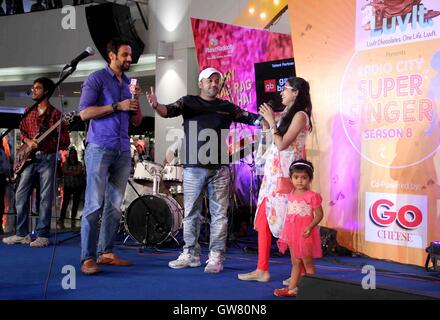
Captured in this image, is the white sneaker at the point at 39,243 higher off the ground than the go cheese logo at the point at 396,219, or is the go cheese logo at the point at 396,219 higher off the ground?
the go cheese logo at the point at 396,219

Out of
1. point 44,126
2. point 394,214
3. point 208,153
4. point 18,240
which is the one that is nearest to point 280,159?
point 208,153

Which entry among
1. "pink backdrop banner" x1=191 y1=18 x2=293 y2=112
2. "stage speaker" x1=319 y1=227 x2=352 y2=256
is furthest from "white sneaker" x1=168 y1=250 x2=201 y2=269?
"pink backdrop banner" x1=191 y1=18 x2=293 y2=112

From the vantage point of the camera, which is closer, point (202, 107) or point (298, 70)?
point (202, 107)

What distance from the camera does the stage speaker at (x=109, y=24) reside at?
1041 cm

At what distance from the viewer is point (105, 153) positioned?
4398mm

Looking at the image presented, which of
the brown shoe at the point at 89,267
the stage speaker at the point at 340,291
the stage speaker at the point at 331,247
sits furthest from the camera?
the stage speaker at the point at 331,247

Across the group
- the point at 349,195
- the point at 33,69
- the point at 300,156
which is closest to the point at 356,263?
the point at 349,195

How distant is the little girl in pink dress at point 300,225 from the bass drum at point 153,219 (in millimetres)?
2126

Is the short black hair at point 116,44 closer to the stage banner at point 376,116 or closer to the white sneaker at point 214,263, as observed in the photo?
the white sneaker at point 214,263

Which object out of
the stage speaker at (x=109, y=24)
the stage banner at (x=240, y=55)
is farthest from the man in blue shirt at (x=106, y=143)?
the stage speaker at (x=109, y=24)

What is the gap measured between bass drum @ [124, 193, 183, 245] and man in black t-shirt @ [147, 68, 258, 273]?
1184 mm
